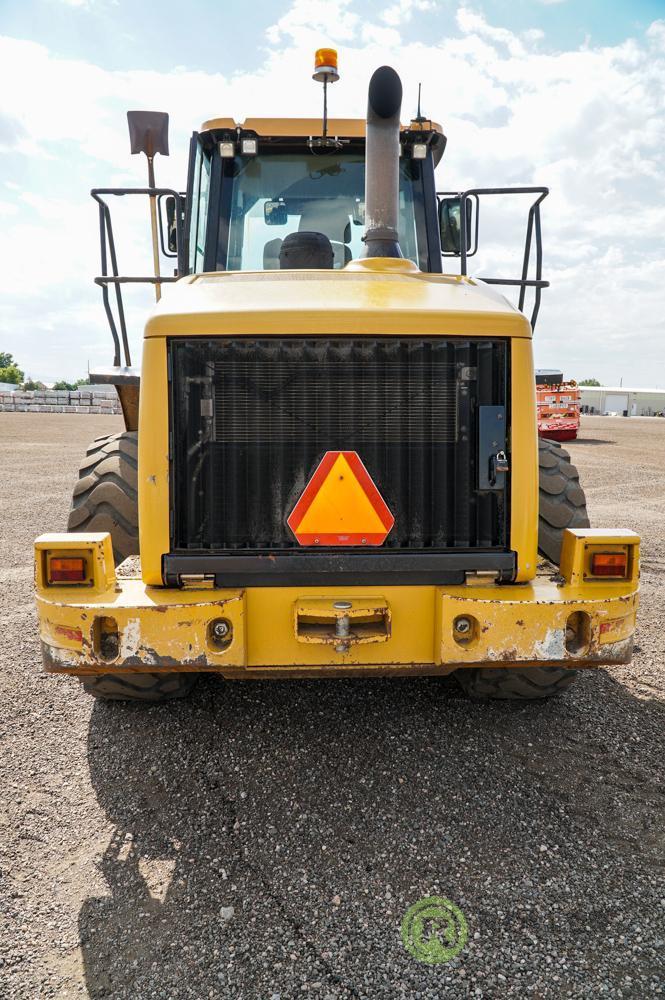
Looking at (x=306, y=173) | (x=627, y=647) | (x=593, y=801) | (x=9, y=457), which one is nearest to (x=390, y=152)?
(x=306, y=173)

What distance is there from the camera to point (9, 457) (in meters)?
15.9

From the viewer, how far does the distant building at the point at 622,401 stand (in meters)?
73.1

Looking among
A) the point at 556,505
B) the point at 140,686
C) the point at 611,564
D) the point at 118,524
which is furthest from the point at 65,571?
the point at 556,505

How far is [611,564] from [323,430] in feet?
3.99

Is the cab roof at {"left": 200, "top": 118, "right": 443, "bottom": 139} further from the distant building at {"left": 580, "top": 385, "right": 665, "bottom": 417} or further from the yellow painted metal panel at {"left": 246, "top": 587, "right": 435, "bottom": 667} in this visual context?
the distant building at {"left": 580, "top": 385, "right": 665, "bottom": 417}

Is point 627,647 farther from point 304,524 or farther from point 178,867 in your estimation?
point 178,867

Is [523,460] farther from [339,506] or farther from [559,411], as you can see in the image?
[559,411]

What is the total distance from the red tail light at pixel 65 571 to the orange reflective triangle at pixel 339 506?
2.64 feet

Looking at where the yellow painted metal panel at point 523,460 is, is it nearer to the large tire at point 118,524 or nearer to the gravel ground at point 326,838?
the gravel ground at point 326,838

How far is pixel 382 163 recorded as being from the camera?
3580 millimetres

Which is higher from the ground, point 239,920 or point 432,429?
point 432,429

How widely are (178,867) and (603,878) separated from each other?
1420 mm

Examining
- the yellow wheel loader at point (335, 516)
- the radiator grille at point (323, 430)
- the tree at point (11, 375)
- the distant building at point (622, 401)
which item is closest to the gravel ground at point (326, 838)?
the yellow wheel loader at point (335, 516)

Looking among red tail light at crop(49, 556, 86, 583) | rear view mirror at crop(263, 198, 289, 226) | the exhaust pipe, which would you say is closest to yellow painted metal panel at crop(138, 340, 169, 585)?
red tail light at crop(49, 556, 86, 583)
